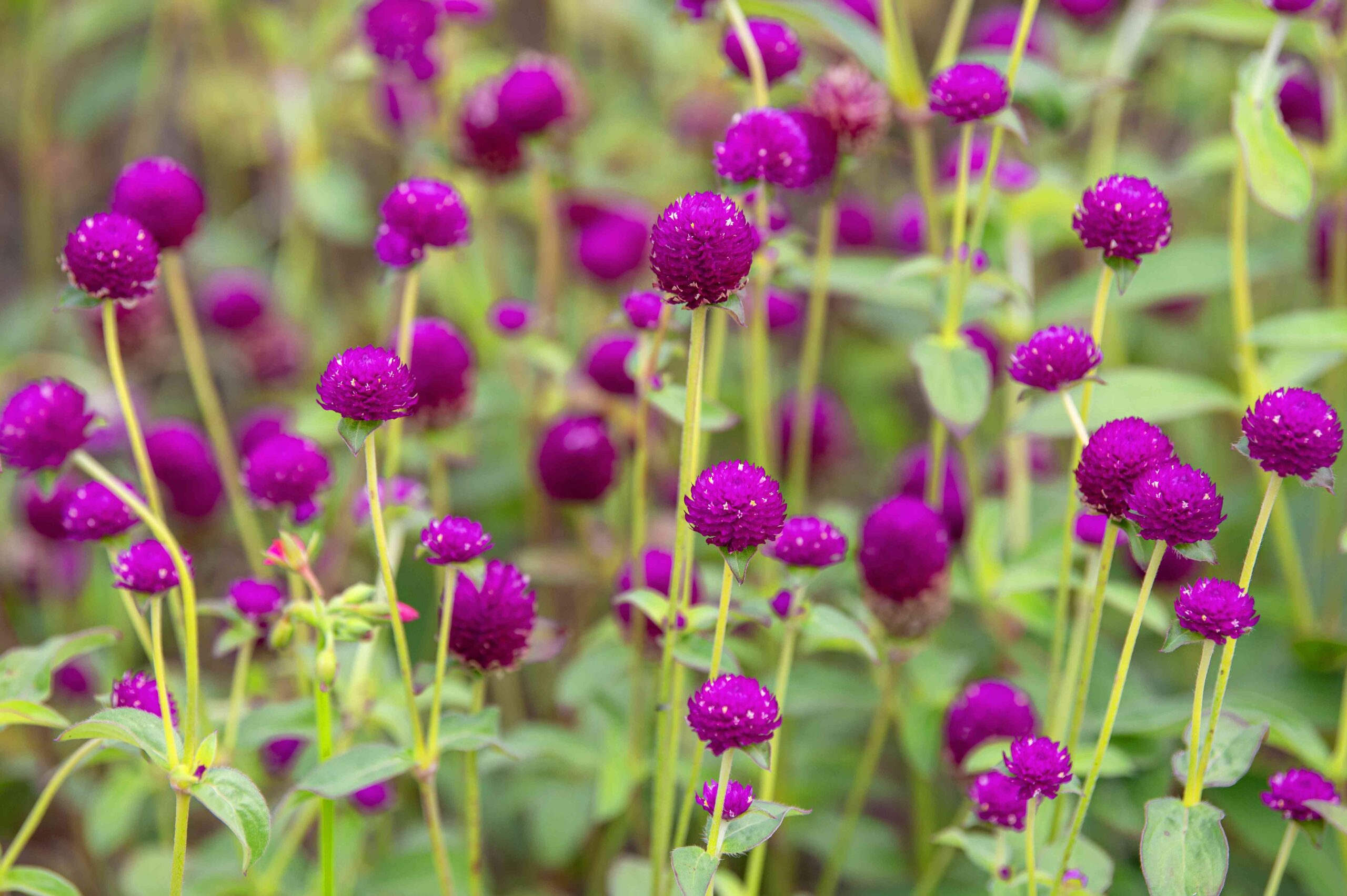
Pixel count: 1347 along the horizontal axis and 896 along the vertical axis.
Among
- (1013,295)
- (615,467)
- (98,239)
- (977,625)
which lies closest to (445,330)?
(615,467)

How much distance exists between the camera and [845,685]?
1339 mm

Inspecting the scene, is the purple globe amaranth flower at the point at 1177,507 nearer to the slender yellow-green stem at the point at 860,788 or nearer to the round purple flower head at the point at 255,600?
the slender yellow-green stem at the point at 860,788

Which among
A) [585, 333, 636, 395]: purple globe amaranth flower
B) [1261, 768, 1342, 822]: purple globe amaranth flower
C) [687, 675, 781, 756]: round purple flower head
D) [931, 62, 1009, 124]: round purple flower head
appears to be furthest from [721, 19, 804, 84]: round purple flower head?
[1261, 768, 1342, 822]: purple globe amaranth flower

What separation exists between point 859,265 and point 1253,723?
2.34ft

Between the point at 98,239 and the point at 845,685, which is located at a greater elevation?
the point at 98,239

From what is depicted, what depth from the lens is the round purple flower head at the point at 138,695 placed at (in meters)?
0.88

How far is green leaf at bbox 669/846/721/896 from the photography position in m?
0.74

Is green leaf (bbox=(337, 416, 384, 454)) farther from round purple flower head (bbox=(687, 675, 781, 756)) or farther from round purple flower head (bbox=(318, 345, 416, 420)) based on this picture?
round purple flower head (bbox=(687, 675, 781, 756))

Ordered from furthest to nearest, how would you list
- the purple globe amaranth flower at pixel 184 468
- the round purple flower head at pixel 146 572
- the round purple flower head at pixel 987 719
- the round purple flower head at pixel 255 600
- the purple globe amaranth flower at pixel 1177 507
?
the purple globe amaranth flower at pixel 184 468 < the round purple flower head at pixel 987 719 < the round purple flower head at pixel 255 600 < the round purple flower head at pixel 146 572 < the purple globe amaranth flower at pixel 1177 507

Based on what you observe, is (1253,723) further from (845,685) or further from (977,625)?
(977,625)

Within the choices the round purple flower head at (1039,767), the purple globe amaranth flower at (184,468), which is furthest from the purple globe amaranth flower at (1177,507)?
the purple globe amaranth flower at (184,468)

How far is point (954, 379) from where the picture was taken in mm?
1069

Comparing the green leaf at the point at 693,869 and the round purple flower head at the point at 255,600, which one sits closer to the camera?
the green leaf at the point at 693,869

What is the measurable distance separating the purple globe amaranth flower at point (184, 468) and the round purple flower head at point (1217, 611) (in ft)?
3.66
